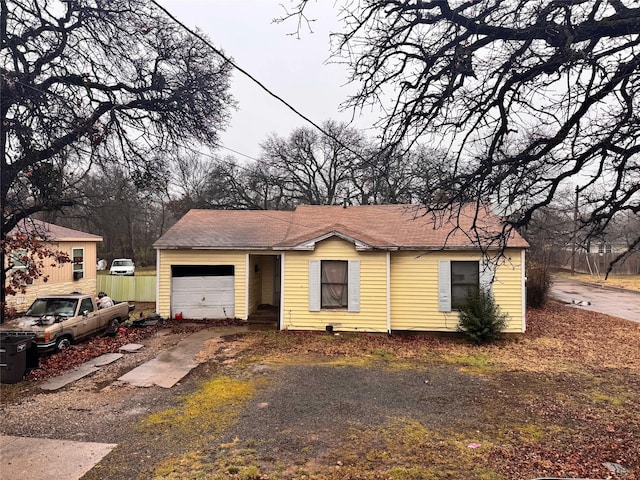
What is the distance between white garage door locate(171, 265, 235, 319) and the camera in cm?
1407

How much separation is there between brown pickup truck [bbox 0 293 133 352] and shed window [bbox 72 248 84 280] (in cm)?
801

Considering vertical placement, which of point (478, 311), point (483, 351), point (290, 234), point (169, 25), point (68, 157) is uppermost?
point (169, 25)

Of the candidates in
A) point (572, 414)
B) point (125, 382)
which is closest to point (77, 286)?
point (125, 382)

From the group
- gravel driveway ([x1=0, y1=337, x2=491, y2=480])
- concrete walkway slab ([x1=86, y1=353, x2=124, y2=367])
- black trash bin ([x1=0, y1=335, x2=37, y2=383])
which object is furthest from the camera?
concrete walkway slab ([x1=86, y1=353, x2=124, y2=367])

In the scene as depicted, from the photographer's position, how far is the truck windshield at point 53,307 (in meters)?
9.98

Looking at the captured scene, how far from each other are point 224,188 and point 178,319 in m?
21.6

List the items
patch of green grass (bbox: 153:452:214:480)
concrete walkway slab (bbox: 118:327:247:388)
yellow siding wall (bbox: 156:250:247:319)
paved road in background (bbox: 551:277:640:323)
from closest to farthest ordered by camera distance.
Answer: patch of green grass (bbox: 153:452:214:480)
concrete walkway slab (bbox: 118:327:247:388)
yellow siding wall (bbox: 156:250:247:319)
paved road in background (bbox: 551:277:640:323)

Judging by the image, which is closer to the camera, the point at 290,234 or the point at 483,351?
the point at 483,351

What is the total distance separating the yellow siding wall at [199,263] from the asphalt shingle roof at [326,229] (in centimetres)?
37

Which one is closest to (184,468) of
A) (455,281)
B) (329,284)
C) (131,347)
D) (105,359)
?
(105,359)

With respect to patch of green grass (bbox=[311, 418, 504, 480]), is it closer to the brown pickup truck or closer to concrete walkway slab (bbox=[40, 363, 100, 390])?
concrete walkway slab (bbox=[40, 363, 100, 390])

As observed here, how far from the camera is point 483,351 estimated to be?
10.4 meters

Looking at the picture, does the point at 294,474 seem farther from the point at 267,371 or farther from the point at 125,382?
the point at 125,382

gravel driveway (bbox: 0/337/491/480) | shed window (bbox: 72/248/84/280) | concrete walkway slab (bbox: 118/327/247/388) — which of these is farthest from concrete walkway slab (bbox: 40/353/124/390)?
shed window (bbox: 72/248/84/280)
